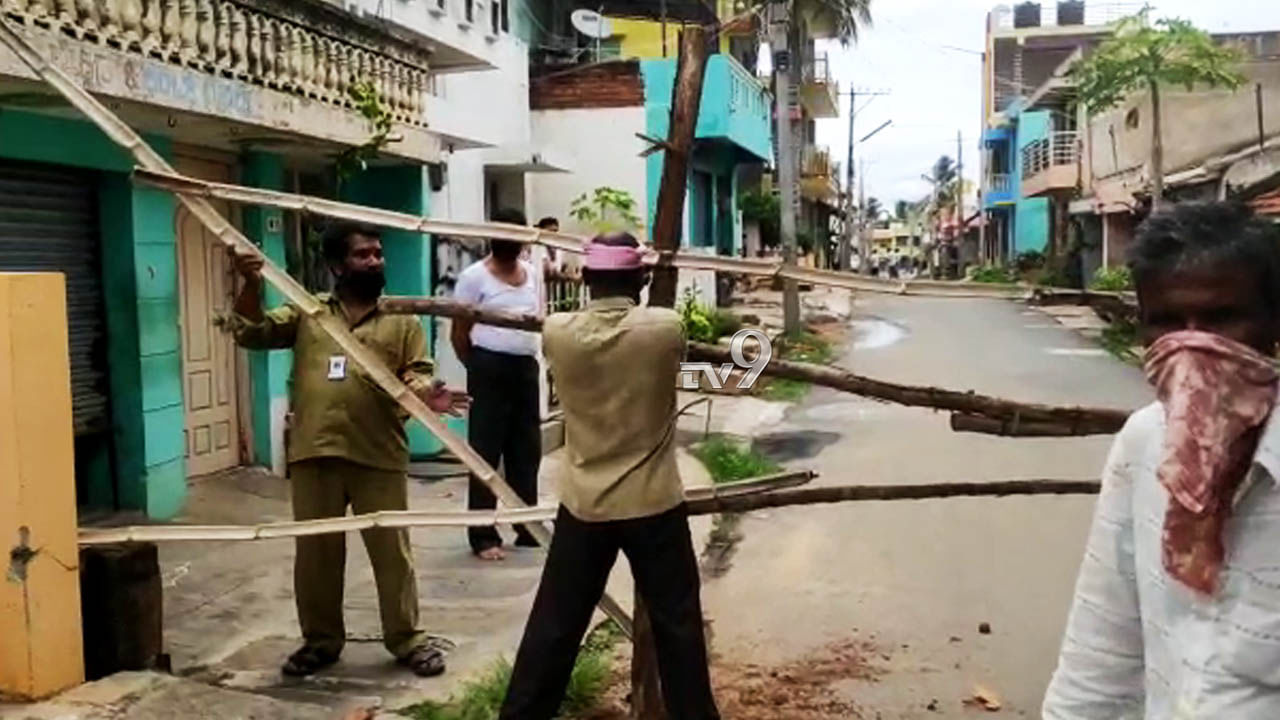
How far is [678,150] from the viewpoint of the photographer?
4.11m

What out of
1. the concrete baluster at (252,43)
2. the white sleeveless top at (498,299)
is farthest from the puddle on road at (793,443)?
the concrete baluster at (252,43)

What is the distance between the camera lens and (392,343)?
4.92 m

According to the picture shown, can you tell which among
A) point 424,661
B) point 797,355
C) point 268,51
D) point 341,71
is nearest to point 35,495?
point 424,661

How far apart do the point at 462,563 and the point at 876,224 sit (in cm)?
10368

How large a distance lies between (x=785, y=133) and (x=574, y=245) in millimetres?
17522

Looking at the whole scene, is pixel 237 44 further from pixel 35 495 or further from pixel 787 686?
pixel 787 686

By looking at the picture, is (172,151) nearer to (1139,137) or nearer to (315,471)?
(315,471)

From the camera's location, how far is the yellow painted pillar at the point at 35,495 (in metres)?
4.07

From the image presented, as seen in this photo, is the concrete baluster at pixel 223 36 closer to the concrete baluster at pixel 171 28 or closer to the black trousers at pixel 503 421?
the concrete baluster at pixel 171 28

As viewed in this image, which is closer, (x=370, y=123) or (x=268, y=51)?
(x=268, y=51)

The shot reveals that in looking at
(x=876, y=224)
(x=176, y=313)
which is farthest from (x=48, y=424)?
(x=876, y=224)

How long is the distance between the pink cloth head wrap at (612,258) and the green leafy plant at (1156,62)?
17.7 metres

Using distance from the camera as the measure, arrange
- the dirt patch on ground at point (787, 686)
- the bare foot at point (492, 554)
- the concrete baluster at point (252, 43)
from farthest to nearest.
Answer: the concrete baluster at point (252, 43), the bare foot at point (492, 554), the dirt patch on ground at point (787, 686)

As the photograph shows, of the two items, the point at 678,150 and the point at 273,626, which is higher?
the point at 678,150
